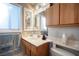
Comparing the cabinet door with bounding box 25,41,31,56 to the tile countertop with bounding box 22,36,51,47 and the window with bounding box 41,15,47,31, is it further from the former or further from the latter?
the window with bounding box 41,15,47,31

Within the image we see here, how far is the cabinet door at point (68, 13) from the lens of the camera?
1772 millimetres

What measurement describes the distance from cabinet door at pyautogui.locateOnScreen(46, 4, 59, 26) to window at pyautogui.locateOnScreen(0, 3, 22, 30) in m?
0.42

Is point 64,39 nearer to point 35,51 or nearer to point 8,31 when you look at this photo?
point 35,51

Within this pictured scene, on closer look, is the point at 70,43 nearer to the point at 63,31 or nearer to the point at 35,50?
the point at 63,31

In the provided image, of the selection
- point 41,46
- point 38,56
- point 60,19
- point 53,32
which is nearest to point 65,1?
point 60,19

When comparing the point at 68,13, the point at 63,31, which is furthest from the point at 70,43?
the point at 68,13

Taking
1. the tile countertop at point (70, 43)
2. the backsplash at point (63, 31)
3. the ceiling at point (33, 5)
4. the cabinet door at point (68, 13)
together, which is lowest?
the tile countertop at point (70, 43)

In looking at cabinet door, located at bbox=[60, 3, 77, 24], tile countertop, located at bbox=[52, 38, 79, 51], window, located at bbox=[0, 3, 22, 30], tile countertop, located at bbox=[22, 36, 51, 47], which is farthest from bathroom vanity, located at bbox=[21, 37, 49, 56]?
cabinet door, located at bbox=[60, 3, 77, 24]

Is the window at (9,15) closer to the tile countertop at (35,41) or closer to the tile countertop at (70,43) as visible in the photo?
the tile countertop at (35,41)

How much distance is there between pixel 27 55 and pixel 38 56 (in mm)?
158

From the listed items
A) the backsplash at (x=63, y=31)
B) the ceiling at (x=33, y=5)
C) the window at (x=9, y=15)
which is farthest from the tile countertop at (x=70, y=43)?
the window at (x=9, y=15)

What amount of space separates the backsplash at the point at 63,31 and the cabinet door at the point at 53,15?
10 cm

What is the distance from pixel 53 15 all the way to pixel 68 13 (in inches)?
8.6

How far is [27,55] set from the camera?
74.2 inches
